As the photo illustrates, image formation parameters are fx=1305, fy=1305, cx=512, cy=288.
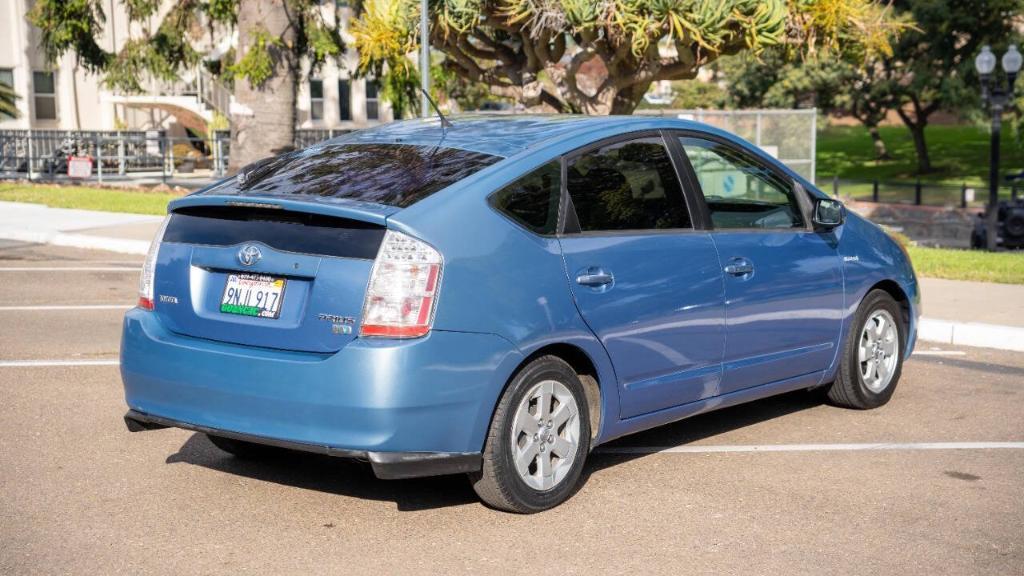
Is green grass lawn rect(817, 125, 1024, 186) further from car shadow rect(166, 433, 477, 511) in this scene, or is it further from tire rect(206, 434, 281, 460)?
tire rect(206, 434, 281, 460)

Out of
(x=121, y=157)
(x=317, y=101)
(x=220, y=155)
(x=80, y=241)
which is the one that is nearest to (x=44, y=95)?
(x=121, y=157)

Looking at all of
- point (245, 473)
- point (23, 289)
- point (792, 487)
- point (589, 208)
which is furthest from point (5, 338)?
point (792, 487)

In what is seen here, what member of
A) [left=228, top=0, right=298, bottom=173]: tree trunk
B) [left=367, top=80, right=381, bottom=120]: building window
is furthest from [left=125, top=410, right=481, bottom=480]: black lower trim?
[left=367, top=80, right=381, bottom=120]: building window

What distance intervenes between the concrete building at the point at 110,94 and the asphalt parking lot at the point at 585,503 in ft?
110

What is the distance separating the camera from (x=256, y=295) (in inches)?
206

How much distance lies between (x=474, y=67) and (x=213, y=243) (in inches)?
606

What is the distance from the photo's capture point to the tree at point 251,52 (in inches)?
901

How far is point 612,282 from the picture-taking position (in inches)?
224

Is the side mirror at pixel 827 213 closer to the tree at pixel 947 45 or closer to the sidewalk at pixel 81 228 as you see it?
the sidewalk at pixel 81 228

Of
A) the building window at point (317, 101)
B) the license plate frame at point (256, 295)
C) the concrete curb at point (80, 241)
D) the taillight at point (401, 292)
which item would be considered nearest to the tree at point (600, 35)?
the concrete curb at point (80, 241)

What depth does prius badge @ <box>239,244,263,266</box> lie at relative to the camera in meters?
5.21

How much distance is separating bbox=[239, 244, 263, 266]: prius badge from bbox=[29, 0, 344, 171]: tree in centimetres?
1793

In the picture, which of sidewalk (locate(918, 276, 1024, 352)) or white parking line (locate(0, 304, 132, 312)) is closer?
sidewalk (locate(918, 276, 1024, 352))

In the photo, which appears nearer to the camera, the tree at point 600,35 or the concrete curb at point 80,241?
the concrete curb at point 80,241
